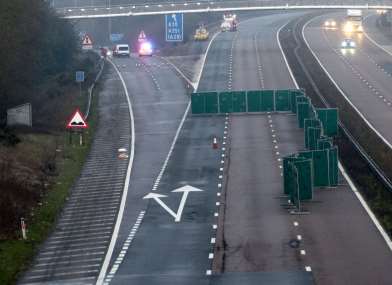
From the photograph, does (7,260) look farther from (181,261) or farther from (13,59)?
(13,59)

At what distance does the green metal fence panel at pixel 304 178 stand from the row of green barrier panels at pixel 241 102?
32.3 metres

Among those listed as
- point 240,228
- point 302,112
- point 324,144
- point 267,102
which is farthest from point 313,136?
point 267,102

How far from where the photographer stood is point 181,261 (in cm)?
3956

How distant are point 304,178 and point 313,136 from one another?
12.6 meters

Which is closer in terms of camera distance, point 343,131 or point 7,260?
point 7,260

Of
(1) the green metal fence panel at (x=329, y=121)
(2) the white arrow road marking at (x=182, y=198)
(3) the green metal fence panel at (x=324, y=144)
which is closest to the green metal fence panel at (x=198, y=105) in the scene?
(1) the green metal fence panel at (x=329, y=121)

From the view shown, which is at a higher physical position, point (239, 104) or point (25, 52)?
point (25, 52)

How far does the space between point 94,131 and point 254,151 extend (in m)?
13.4

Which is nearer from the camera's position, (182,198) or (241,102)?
(182,198)

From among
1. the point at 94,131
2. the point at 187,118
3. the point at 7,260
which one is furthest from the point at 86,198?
the point at 187,118

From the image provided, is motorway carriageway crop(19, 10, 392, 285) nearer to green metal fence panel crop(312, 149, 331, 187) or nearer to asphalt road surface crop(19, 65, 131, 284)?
asphalt road surface crop(19, 65, 131, 284)

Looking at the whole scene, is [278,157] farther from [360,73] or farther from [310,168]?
[360,73]

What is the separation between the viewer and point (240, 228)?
44.6 metres

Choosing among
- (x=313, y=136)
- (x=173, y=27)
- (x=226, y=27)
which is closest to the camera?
(x=313, y=136)
